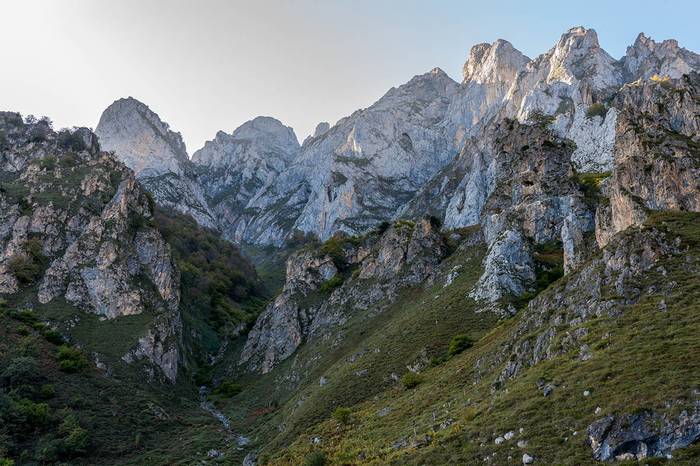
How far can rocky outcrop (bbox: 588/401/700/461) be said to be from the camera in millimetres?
20938

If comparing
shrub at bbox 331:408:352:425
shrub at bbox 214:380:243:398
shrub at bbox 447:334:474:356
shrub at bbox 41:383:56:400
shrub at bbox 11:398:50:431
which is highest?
shrub at bbox 41:383:56:400

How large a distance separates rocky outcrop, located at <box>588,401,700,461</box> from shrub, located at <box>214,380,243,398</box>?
7200cm

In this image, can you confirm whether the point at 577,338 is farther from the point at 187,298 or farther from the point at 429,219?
the point at 187,298

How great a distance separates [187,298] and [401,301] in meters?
64.8

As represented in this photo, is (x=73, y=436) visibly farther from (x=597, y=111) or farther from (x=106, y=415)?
(x=597, y=111)

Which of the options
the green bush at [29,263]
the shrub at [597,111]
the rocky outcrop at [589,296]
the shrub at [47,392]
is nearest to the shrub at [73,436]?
the shrub at [47,392]

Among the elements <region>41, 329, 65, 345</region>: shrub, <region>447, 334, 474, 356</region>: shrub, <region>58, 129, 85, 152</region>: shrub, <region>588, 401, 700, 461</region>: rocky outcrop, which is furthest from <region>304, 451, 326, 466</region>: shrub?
<region>58, 129, 85, 152</region>: shrub

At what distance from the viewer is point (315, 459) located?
37.7m

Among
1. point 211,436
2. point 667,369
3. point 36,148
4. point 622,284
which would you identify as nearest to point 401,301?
point 211,436

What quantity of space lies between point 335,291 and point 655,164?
61.6 meters

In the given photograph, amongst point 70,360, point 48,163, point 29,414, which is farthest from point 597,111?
point 29,414

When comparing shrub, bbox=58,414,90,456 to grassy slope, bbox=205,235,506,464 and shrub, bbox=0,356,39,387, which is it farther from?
grassy slope, bbox=205,235,506,464

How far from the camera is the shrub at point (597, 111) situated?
529ft

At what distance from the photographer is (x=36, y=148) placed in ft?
436
